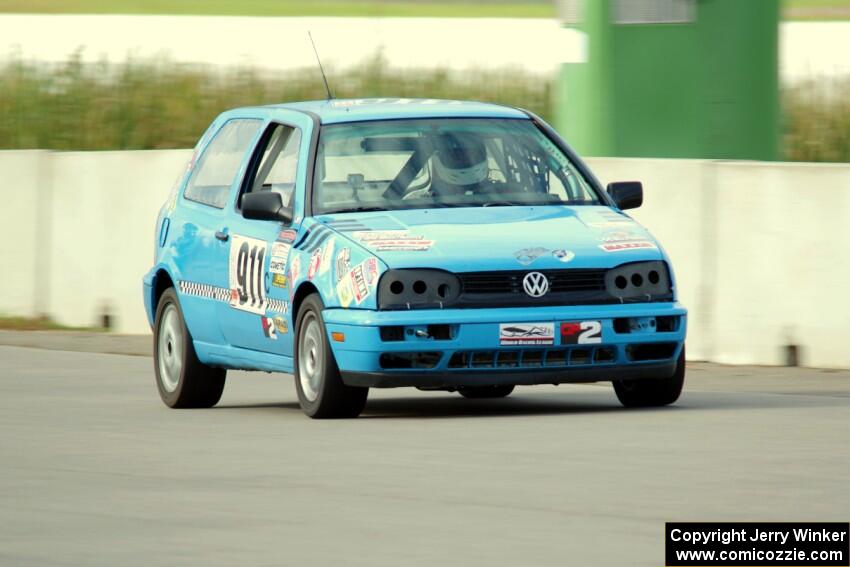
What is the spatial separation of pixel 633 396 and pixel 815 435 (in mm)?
1772

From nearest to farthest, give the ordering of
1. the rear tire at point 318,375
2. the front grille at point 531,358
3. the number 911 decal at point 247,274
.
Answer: the front grille at point 531,358
the rear tire at point 318,375
the number 911 decal at point 247,274

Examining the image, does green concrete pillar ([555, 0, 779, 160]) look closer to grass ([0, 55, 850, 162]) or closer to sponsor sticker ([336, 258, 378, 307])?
sponsor sticker ([336, 258, 378, 307])

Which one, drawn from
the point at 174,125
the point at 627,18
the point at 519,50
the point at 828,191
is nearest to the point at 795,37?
the point at 519,50

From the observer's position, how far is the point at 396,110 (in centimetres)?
1238

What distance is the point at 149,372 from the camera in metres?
15.5

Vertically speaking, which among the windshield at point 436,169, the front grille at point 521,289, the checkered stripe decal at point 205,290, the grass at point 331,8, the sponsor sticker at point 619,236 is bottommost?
the checkered stripe decal at point 205,290

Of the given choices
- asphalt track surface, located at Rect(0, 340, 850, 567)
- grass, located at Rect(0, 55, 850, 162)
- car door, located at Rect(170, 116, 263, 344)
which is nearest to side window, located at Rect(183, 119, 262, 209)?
car door, located at Rect(170, 116, 263, 344)

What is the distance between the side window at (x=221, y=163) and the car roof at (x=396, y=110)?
0.38 metres

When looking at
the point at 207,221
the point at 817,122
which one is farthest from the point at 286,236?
the point at 817,122

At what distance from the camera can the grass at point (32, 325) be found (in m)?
19.6

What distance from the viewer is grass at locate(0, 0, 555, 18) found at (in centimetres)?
5378

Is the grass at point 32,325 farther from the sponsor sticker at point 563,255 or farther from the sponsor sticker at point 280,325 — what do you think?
the sponsor sticker at point 563,255

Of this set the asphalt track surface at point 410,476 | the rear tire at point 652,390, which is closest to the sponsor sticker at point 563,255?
the asphalt track surface at point 410,476

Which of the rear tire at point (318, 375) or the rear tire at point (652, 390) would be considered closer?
the rear tire at point (318, 375)
